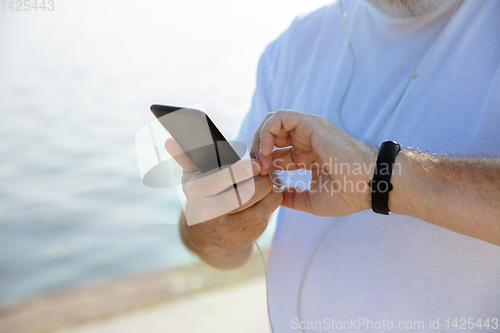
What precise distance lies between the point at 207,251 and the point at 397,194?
2.54ft

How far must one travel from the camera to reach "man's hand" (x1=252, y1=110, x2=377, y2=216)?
0.98 meters

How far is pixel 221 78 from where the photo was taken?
8070 millimetres

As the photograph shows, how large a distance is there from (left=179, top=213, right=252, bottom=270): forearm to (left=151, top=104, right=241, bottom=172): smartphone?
0.98 ft

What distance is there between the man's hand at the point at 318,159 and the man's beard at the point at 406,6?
62 cm

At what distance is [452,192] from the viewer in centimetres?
89

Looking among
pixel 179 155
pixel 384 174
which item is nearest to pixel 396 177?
pixel 384 174

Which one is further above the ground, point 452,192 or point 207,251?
point 452,192

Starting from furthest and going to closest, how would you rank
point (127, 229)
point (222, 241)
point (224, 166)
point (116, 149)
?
1. point (116, 149)
2. point (127, 229)
3. point (222, 241)
4. point (224, 166)

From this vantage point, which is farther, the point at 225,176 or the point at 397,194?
the point at 225,176

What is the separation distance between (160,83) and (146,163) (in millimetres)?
7335

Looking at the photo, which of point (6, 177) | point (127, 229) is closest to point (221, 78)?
point (127, 229)

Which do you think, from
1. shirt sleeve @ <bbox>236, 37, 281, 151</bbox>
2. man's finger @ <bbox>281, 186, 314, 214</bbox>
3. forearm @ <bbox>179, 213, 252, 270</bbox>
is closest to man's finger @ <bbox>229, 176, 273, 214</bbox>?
man's finger @ <bbox>281, 186, 314, 214</bbox>

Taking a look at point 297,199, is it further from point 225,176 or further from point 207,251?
point 207,251

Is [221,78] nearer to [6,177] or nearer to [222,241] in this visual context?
[6,177]
